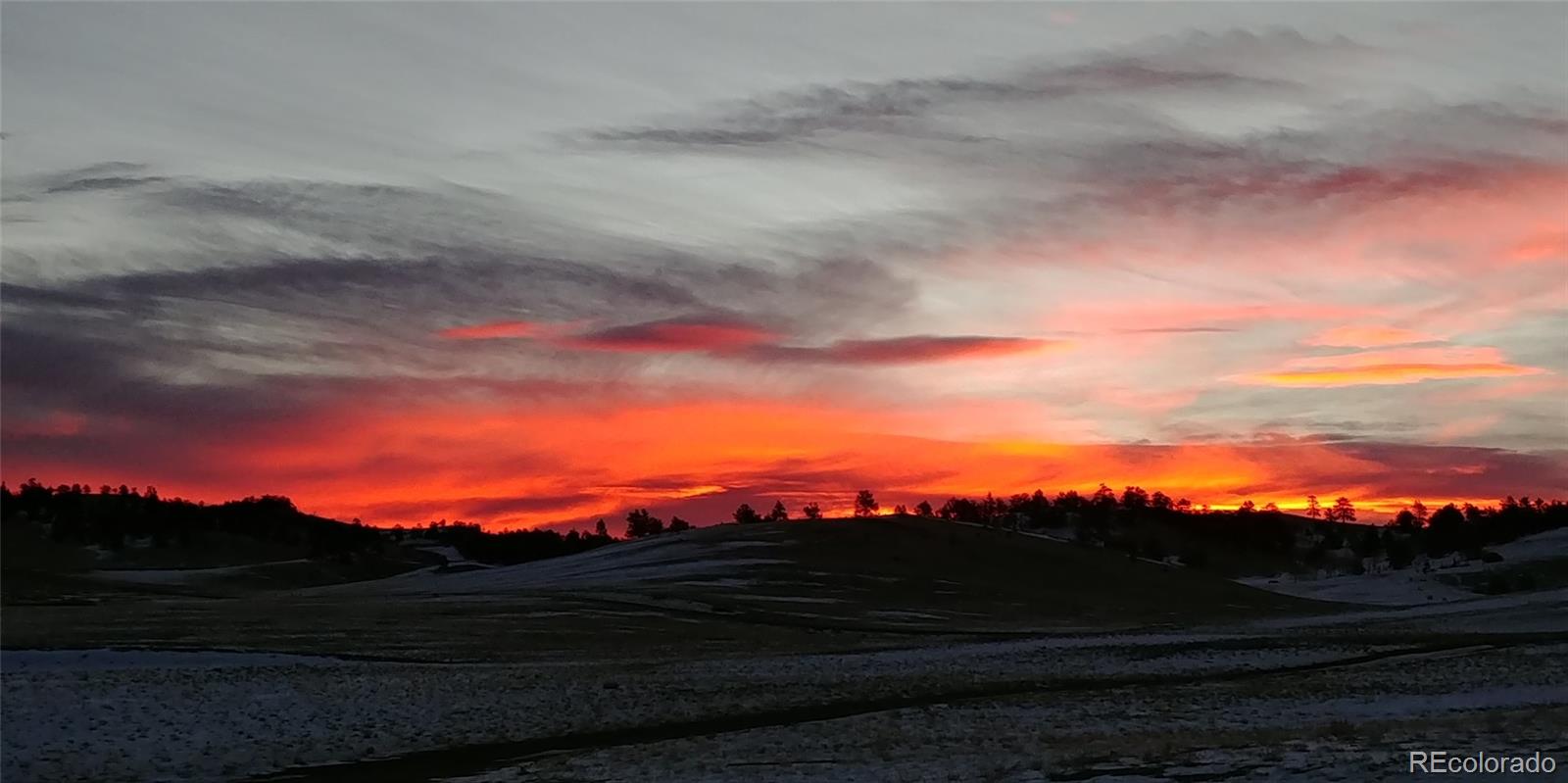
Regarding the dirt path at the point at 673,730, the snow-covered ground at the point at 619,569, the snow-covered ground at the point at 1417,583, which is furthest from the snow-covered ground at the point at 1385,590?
the dirt path at the point at 673,730

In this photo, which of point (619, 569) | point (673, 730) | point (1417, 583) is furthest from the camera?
point (1417, 583)

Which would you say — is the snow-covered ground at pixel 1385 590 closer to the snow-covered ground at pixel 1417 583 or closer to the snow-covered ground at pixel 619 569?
the snow-covered ground at pixel 1417 583

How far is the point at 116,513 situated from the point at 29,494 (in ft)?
29.1

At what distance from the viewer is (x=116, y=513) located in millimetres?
155500

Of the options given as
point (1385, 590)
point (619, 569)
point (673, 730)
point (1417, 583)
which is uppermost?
point (619, 569)

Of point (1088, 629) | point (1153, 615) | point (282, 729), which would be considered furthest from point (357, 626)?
point (1153, 615)

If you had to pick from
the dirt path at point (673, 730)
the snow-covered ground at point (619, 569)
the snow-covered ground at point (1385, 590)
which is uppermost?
the snow-covered ground at point (619, 569)

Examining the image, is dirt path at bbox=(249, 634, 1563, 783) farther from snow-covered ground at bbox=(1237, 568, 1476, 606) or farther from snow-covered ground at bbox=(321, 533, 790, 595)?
snow-covered ground at bbox=(1237, 568, 1476, 606)

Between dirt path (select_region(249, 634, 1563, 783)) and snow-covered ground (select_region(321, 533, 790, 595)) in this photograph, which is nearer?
dirt path (select_region(249, 634, 1563, 783))

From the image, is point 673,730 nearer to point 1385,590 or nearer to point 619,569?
point 619,569

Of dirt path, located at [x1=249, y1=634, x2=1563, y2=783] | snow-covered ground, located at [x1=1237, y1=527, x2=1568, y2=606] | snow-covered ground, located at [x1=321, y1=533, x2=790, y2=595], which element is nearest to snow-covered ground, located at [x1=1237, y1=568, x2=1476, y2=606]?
snow-covered ground, located at [x1=1237, y1=527, x2=1568, y2=606]

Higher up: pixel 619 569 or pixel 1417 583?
pixel 619 569

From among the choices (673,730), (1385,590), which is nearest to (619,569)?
(1385,590)

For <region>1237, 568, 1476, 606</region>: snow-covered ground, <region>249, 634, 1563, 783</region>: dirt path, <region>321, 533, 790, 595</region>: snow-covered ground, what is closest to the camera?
<region>249, 634, 1563, 783</region>: dirt path
